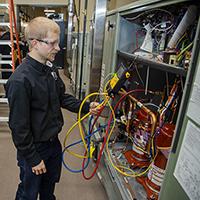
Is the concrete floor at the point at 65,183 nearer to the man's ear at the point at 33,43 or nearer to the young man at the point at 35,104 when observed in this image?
the young man at the point at 35,104

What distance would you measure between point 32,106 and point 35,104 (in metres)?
0.02

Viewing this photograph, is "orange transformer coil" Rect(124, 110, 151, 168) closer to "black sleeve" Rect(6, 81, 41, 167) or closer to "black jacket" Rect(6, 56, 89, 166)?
"black jacket" Rect(6, 56, 89, 166)

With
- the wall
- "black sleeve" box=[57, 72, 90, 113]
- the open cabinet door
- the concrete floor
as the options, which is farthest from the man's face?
the wall

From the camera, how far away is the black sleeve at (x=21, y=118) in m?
1.07

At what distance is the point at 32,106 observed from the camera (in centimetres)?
116

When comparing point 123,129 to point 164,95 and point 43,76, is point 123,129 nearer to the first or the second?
point 164,95

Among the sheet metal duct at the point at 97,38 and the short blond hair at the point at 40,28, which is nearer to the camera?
the short blond hair at the point at 40,28

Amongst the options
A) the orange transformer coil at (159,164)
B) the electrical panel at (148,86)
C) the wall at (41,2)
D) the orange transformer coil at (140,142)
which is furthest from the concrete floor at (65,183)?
the wall at (41,2)

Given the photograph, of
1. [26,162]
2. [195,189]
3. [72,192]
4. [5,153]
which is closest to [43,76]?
[26,162]

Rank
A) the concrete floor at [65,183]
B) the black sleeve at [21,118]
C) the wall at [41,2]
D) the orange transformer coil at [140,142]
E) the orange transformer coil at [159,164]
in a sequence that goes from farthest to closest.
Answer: the wall at [41,2] → the concrete floor at [65,183] → the orange transformer coil at [140,142] → the orange transformer coil at [159,164] → the black sleeve at [21,118]

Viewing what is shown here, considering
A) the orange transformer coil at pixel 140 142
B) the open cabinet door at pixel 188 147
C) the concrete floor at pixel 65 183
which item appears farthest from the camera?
the concrete floor at pixel 65 183

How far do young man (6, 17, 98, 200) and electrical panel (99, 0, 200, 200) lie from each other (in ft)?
1.76

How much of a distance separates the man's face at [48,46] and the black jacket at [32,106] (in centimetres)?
6

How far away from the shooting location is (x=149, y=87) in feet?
5.96
